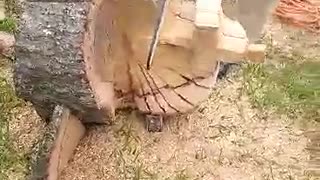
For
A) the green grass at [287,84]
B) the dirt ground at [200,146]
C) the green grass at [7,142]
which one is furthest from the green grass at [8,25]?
the green grass at [287,84]

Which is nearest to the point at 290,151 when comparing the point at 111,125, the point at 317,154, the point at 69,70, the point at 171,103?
the point at 317,154

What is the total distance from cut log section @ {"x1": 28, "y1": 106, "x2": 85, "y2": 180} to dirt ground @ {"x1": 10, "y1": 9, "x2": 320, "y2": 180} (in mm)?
75

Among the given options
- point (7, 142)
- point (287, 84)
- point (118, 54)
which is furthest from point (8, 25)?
point (287, 84)

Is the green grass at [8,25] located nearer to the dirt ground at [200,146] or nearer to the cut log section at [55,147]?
the dirt ground at [200,146]

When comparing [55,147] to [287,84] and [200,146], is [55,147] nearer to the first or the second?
[200,146]

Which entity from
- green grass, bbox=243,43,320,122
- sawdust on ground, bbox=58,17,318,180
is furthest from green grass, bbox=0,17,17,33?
green grass, bbox=243,43,320,122

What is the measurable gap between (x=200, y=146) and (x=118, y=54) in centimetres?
40

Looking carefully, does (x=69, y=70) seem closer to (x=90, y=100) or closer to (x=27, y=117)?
(x=90, y=100)

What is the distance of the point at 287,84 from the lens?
2.66m

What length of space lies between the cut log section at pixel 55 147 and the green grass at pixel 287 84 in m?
0.66

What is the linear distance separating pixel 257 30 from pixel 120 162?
0.78 m

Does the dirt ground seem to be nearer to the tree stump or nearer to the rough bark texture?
the tree stump

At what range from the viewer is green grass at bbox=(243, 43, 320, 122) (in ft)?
8.53

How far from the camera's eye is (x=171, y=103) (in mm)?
2465
